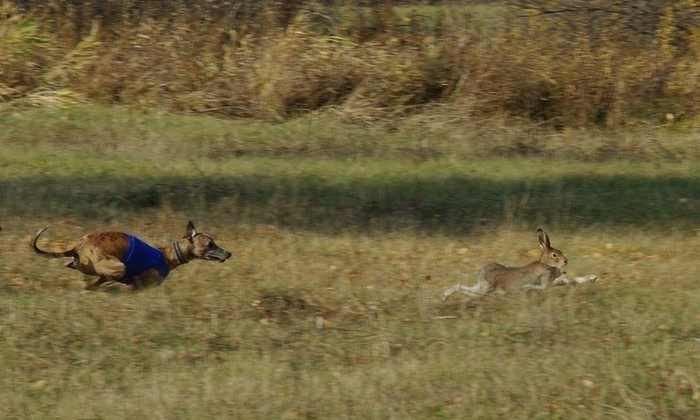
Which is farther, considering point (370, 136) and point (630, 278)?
point (370, 136)

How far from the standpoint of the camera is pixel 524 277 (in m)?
9.19

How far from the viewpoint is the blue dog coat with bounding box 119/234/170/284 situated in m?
8.77

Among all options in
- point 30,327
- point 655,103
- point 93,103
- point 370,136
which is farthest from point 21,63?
point 30,327

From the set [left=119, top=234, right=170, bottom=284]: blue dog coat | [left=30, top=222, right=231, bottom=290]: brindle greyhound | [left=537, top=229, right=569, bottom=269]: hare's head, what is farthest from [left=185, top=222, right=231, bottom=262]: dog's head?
[left=537, top=229, right=569, bottom=269]: hare's head

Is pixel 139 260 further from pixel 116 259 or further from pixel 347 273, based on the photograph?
pixel 347 273

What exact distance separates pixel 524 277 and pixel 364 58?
897 cm

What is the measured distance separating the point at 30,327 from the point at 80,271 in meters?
1.12

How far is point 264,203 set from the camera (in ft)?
41.3

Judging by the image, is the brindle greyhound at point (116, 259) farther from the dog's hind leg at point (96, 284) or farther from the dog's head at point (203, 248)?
the dog's head at point (203, 248)

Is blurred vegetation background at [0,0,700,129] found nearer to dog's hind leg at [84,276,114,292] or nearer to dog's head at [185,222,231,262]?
dog's head at [185,222,231,262]

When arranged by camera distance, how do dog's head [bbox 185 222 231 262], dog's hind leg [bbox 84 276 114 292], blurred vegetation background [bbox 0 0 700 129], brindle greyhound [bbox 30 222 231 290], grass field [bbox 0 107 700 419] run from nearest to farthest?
grass field [bbox 0 107 700 419] → brindle greyhound [bbox 30 222 231 290] → dog's hind leg [bbox 84 276 114 292] → dog's head [bbox 185 222 231 262] → blurred vegetation background [bbox 0 0 700 129]

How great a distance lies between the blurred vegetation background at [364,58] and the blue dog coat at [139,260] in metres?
8.07

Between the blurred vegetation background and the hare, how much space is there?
7600 mm

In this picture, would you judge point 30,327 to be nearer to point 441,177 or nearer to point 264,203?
point 264,203
